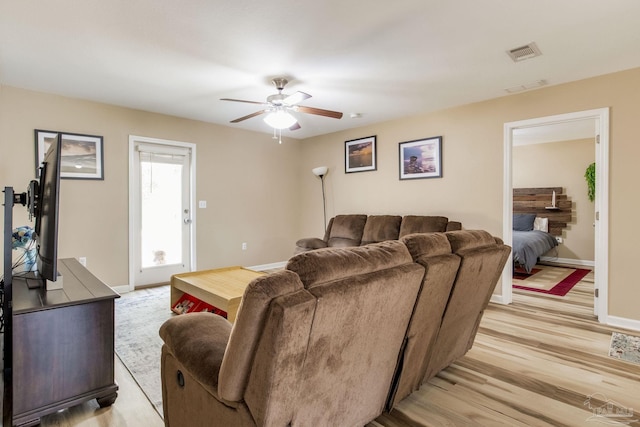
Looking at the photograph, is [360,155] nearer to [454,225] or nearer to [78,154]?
[454,225]

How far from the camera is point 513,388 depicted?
2.03 m

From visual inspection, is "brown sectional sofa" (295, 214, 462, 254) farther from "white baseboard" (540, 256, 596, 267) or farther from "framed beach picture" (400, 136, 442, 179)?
"white baseboard" (540, 256, 596, 267)

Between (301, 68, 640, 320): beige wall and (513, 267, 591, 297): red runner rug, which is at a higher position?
(301, 68, 640, 320): beige wall

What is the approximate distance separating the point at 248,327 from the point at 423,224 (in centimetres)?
341

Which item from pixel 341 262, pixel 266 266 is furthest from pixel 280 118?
pixel 266 266

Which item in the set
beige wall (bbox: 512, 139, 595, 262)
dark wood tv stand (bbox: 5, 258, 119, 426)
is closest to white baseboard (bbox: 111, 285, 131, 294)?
dark wood tv stand (bbox: 5, 258, 119, 426)

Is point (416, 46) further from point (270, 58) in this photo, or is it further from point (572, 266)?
point (572, 266)

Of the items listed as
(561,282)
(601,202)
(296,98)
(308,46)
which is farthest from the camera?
(561,282)

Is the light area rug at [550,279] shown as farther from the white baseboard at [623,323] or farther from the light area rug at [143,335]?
the light area rug at [143,335]

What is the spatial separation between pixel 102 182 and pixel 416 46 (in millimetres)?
3806

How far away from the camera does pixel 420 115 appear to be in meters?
4.52

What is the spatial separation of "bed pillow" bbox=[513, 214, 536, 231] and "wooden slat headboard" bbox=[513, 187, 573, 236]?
9.1 inches

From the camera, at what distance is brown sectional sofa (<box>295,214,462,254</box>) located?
4004 mm

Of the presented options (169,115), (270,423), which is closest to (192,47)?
(169,115)
